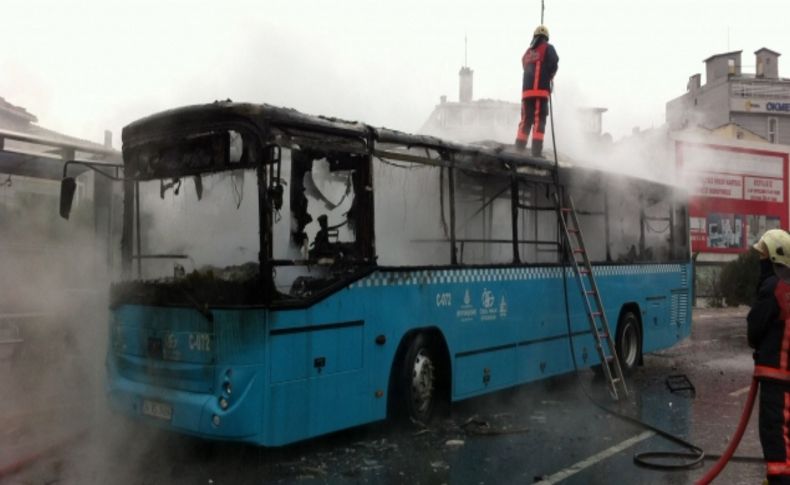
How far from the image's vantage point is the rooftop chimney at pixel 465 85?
114 feet

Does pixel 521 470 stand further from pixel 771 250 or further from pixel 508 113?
pixel 508 113

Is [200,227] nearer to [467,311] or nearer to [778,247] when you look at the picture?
[467,311]

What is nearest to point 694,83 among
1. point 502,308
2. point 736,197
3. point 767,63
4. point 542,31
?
point 767,63

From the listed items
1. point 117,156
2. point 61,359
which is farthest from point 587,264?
point 61,359

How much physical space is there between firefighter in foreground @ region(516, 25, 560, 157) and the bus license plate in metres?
6.61

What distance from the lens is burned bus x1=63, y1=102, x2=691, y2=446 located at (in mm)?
5375

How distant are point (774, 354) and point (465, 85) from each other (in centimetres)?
3300

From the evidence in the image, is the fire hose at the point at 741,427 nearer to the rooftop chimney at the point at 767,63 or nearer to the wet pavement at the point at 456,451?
the wet pavement at the point at 456,451

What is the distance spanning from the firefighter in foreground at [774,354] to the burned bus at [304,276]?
125 inches

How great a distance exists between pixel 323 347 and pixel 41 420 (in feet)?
12.1

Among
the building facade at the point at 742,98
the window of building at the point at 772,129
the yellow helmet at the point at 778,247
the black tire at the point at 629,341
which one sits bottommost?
the black tire at the point at 629,341

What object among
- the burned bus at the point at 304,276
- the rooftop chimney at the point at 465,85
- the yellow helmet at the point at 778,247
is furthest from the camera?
the rooftop chimney at the point at 465,85

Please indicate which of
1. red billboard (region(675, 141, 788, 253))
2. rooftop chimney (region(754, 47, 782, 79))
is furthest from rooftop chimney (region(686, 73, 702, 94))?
red billboard (region(675, 141, 788, 253))

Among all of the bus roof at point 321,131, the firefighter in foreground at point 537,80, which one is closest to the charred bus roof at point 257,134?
the bus roof at point 321,131
